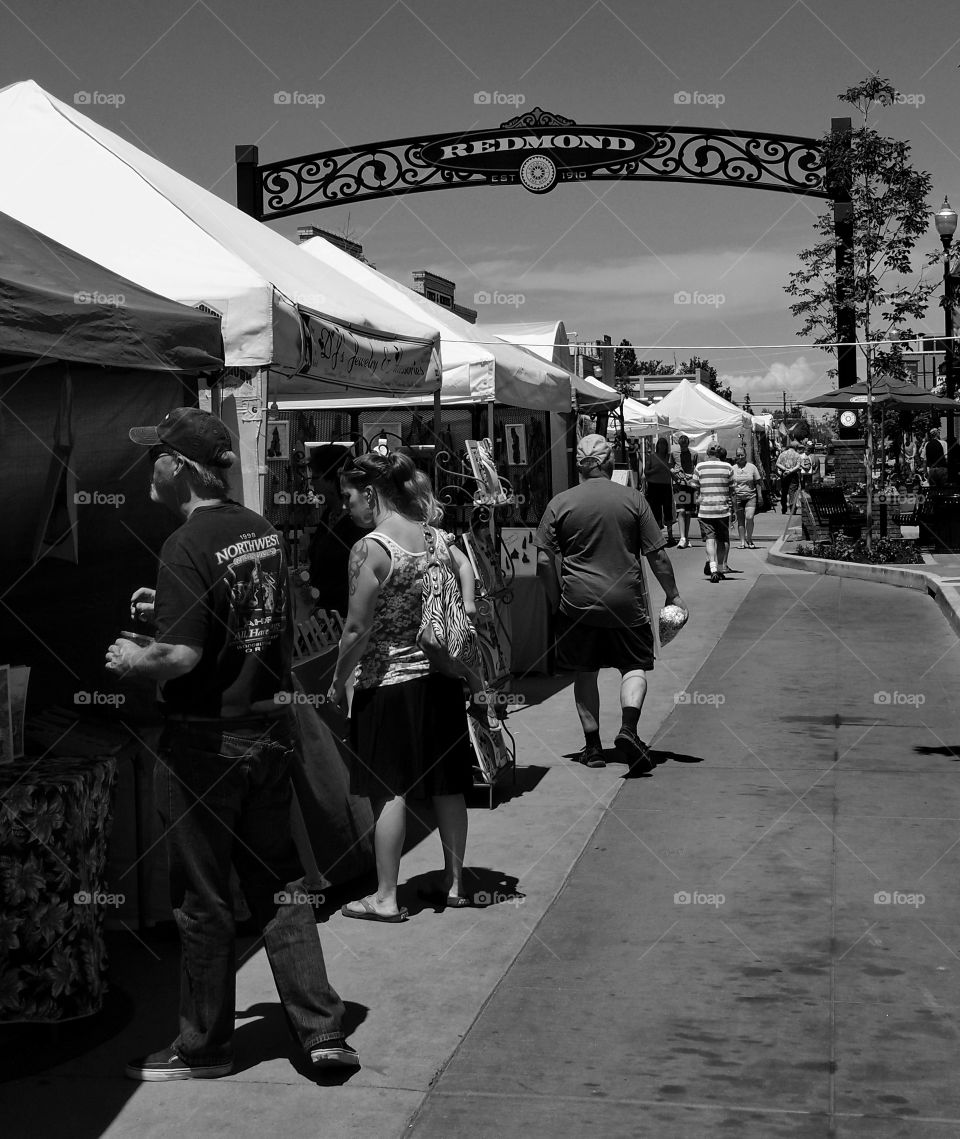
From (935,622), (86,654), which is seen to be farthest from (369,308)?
(935,622)

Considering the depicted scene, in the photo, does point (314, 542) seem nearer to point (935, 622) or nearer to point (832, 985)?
point (832, 985)

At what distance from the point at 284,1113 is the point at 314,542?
4473 mm

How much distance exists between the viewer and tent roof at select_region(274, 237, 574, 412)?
1030 centimetres

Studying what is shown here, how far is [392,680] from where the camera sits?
5.30m

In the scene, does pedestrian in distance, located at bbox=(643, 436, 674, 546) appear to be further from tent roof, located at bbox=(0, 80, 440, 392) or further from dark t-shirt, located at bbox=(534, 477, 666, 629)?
tent roof, located at bbox=(0, 80, 440, 392)

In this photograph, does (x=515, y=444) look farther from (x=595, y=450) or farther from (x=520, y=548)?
(x=595, y=450)

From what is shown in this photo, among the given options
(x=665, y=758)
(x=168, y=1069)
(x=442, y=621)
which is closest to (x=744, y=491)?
(x=665, y=758)

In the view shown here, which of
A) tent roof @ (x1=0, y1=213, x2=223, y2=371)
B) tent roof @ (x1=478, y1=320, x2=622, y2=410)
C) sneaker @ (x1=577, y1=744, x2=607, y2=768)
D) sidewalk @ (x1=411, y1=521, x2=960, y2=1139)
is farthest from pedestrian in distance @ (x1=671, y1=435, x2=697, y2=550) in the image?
tent roof @ (x1=0, y1=213, x2=223, y2=371)

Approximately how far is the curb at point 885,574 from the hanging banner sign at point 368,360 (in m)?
7.00

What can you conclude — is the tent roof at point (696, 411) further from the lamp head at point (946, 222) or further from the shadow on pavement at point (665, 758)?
the shadow on pavement at point (665, 758)

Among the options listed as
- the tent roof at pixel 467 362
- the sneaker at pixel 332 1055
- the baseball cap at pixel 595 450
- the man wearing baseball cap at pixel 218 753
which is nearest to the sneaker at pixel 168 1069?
the man wearing baseball cap at pixel 218 753

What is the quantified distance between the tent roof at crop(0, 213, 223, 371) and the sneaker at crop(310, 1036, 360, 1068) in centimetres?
226

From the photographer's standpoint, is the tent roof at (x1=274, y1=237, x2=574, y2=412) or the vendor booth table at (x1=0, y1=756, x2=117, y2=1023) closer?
the vendor booth table at (x1=0, y1=756, x2=117, y2=1023)

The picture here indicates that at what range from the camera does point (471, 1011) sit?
4.53m
